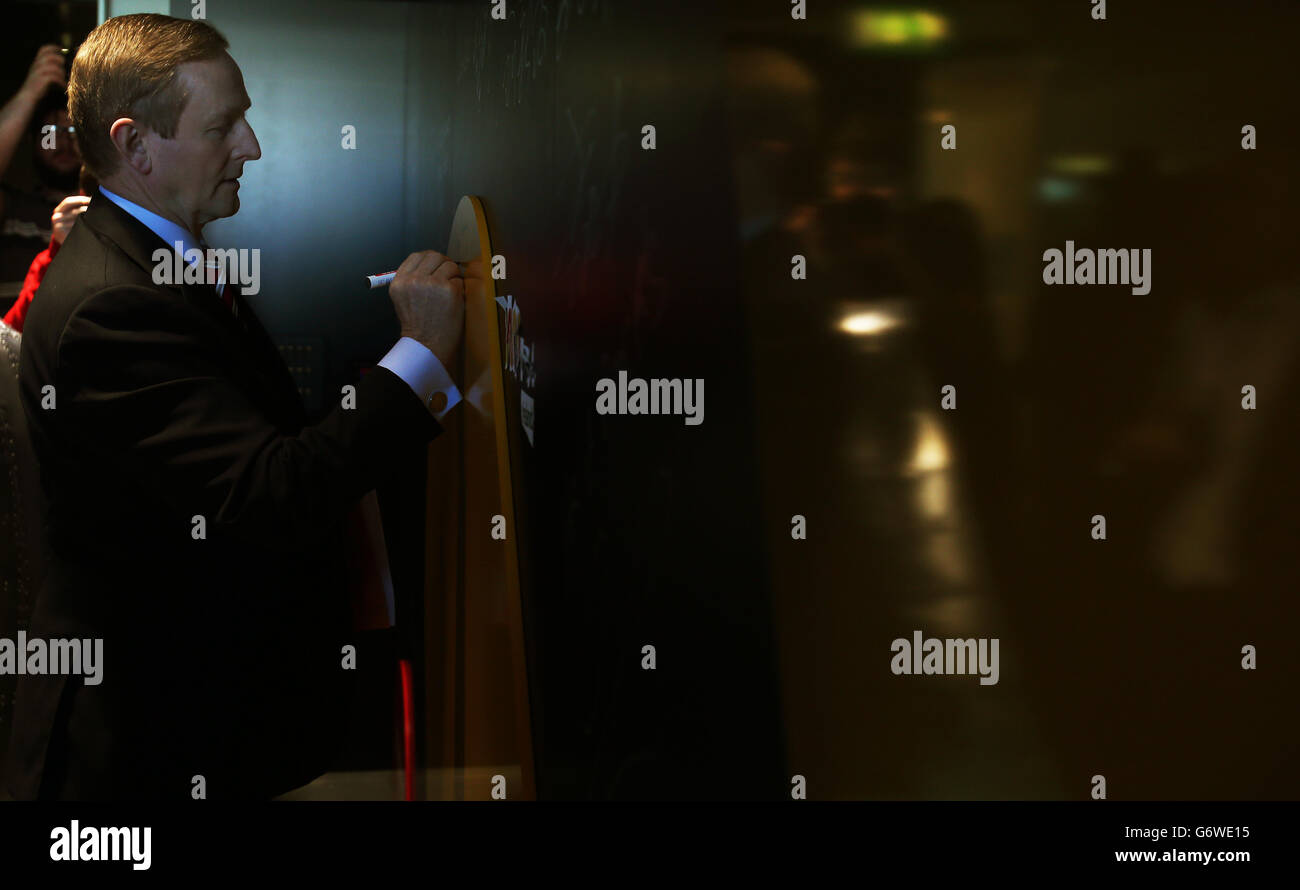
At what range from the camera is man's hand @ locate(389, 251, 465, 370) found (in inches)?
49.0

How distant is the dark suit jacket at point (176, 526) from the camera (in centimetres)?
106

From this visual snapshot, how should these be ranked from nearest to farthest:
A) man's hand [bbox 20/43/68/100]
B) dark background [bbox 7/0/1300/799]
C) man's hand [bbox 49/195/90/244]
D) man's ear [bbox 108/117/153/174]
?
dark background [bbox 7/0/1300/799], man's ear [bbox 108/117/153/174], man's hand [bbox 49/195/90/244], man's hand [bbox 20/43/68/100]

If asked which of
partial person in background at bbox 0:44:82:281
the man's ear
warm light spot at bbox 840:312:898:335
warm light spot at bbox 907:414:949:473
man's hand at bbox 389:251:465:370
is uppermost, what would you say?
partial person in background at bbox 0:44:82:281

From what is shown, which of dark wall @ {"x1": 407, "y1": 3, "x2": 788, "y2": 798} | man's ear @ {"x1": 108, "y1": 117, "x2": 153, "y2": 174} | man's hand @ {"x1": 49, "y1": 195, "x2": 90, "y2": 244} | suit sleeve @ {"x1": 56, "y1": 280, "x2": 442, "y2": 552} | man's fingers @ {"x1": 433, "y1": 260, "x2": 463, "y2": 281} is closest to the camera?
dark wall @ {"x1": 407, "y1": 3, "x2": 788, "y2": 798}

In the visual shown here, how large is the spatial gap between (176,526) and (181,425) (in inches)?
6.5

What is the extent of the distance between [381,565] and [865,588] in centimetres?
99

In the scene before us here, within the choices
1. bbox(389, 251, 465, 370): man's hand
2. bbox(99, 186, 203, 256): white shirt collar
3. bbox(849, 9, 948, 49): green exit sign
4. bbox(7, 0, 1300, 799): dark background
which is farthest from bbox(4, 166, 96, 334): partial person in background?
bbox(849, 9, 948, 49): green exit sign

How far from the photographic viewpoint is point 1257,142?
1.71ft

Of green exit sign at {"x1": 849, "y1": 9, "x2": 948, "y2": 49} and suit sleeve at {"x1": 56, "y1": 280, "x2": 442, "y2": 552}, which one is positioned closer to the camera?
green exit sign at {"x1": 849, "y1": 9, "x2": 948, "y2": 49}

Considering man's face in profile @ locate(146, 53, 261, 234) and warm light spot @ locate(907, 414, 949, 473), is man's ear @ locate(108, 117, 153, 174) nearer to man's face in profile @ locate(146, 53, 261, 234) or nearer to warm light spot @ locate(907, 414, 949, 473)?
man's face in profile @ locate(146, 53, 261, 234)

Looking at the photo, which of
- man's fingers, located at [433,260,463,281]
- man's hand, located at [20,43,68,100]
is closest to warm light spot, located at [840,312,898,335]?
man's fingers, located at [433,260,463,281]

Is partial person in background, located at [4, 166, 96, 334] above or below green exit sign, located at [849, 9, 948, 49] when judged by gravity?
above
